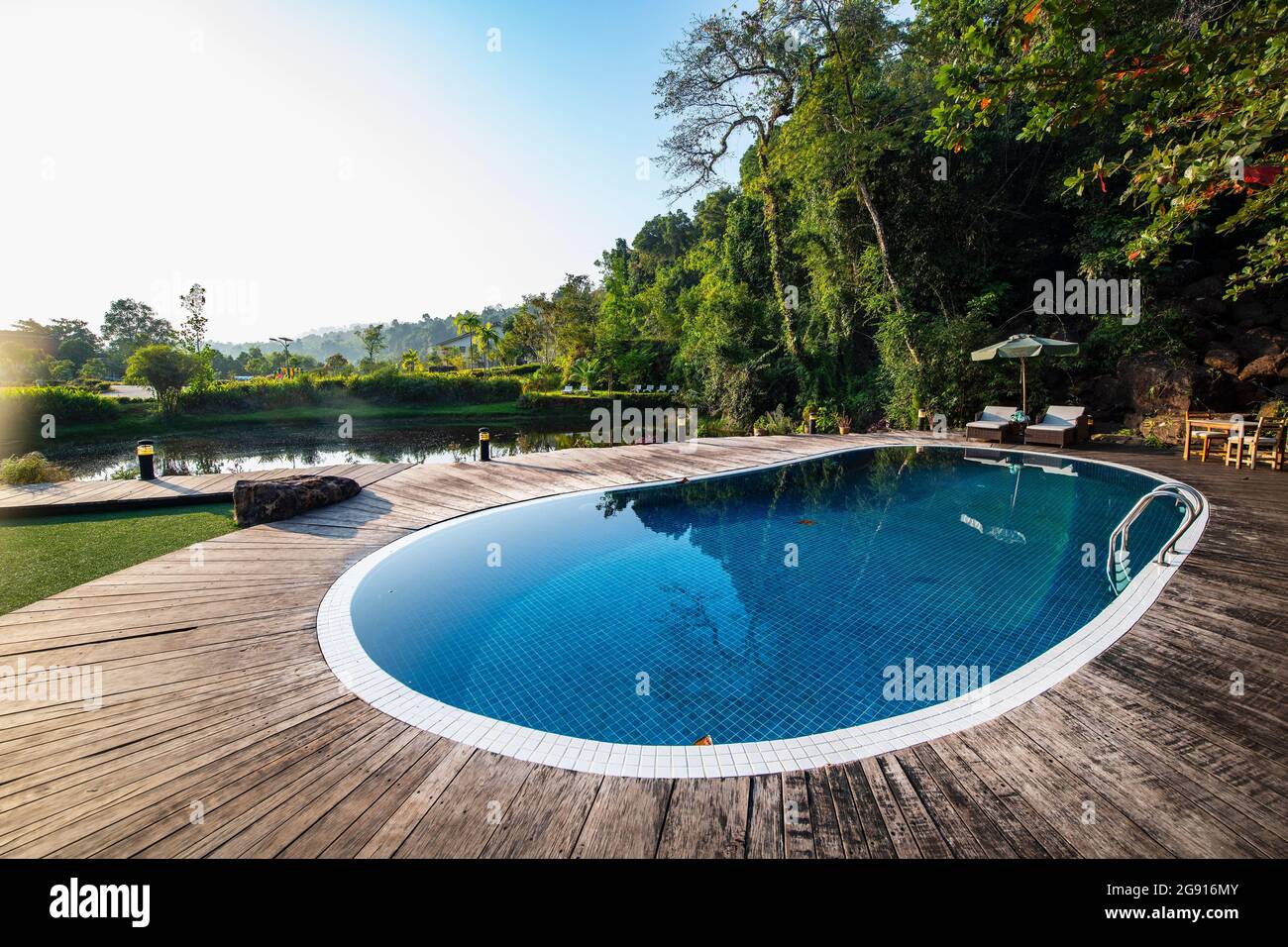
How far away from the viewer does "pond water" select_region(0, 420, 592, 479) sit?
14.3 metres

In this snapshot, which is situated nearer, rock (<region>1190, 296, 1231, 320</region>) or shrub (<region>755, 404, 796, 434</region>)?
rock (<region>1190, 296, 1231, 320</region>)

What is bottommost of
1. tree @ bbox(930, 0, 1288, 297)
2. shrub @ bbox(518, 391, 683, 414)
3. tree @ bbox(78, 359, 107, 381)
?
shrub @ bbox(518, 391, 683, 414)

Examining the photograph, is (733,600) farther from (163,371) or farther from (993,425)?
(163,371)

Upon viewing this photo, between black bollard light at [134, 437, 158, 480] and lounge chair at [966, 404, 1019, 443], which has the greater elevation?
lounge chair at [966, 404, 1019, 443]

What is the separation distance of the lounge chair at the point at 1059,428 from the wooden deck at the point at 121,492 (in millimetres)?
13408

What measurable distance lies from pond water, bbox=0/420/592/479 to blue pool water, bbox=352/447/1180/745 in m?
5.68

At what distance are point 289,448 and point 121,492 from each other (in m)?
11.1

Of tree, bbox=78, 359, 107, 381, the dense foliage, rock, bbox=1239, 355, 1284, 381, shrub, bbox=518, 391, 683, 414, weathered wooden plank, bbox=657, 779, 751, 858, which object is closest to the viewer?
weathered wooden plank, bbox=657, 779, 751, 858

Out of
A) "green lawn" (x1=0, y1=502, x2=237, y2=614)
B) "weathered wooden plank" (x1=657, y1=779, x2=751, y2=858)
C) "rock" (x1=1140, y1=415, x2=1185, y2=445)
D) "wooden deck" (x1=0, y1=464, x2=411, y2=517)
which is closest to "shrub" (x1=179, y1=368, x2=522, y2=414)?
"wooden deck" (x1=0, y1=464, x2=411, y2=517)

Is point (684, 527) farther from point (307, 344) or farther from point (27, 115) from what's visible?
point (307, 344)

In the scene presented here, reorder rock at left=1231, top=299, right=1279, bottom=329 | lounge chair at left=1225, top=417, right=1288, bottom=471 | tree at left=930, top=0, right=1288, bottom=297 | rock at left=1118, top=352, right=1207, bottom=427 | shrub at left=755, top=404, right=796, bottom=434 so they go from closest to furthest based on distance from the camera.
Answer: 1. tree at left=930, top=0, right=1288, bottom=297
2. lounge chair at left=1225, top=417, right=1288, bottom=471
3. rock at left=1118, top=352, right=1207, bottom=427
4. rock at left=1231, top=299, right=1279, bottom=329
5. shrub at left=755, top=404, right=796, bottom=434

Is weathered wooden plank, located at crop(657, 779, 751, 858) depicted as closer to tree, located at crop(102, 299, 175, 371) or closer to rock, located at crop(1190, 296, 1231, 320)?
rock, located at crop(1190, 296, 1231, 320)
